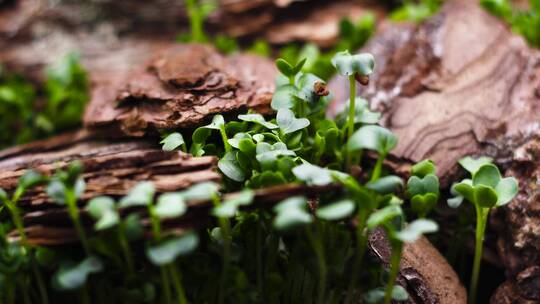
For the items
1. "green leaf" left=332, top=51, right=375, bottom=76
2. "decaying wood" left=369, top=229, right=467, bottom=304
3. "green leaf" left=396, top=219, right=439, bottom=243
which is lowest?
"decaying wood" left=369, top=229, right=467, bottom=304

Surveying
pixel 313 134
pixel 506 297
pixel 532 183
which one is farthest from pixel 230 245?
pixel 532 183

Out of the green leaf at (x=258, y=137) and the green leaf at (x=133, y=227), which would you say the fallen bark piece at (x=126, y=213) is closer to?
the green leaf at (x=133, y=227)

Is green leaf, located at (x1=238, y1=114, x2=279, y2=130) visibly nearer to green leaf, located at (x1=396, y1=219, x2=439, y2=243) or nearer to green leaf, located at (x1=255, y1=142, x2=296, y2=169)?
green leaf, located at (x1=255, y1=142, x2=296, y2=169)

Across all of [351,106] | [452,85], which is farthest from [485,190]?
[452,85]

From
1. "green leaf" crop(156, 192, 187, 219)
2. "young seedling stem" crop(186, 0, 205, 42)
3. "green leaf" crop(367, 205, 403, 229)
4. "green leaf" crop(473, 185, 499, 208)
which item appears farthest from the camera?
"young seedling stem" crop(186, 0, 205, 42)

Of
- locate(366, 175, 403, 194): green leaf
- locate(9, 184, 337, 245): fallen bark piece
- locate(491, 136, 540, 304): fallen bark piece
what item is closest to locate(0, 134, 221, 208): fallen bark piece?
locate(9, 184, 337, 245): fallen bark piece

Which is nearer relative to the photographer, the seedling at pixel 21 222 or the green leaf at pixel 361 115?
the seedling at pixel 21 222

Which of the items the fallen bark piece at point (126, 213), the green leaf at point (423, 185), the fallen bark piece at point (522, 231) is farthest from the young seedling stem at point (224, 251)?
the fallen bark piece at point (522, 231)
